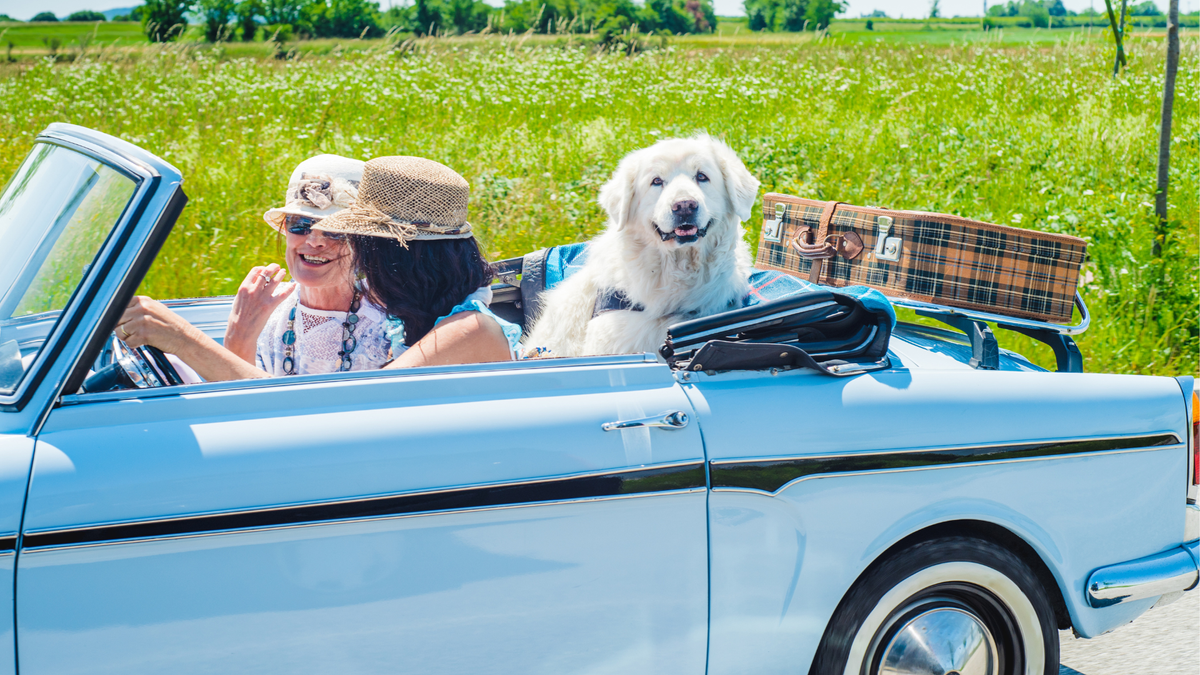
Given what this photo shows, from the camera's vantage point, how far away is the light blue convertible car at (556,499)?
170 cm

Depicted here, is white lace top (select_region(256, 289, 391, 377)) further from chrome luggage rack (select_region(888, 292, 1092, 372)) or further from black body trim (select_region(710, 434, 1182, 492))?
chrome luggage rack (select_region(888, 292, 1092, 372))

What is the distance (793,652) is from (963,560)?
49 centimetres

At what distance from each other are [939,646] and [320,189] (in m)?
2.12

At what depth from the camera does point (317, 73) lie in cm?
1167

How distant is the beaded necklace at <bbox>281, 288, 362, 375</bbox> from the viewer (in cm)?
268

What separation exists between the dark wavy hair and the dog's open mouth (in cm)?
104

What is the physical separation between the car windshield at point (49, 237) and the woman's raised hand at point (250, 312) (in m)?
0.91

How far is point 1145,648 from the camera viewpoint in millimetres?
3098

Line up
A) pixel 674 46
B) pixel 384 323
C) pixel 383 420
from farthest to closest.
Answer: pixel 674 46
pixel 384 323
pixel 383 420

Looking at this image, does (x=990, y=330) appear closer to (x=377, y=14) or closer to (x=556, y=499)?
(x=556, y=499)

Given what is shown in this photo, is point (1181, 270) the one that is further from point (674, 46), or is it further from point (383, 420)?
point (674, 46)

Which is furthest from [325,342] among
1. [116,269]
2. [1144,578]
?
[1144,578]

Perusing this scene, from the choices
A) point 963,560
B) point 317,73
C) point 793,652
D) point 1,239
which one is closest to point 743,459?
point 793,652

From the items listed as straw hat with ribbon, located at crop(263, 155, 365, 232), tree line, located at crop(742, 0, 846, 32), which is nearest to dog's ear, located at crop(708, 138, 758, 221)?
straw hat with ribbon, located at crop(263, 155, 365, 232)
